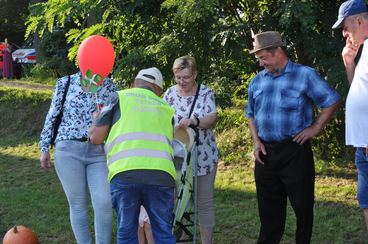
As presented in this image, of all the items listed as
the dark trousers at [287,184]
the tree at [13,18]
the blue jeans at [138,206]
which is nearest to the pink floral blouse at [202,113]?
the dark trousers at [287,184]

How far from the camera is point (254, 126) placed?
5.08 meters

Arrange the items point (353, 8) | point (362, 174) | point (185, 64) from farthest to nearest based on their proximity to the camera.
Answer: point (185, 64)
point (362, 174)
point (353, 8)

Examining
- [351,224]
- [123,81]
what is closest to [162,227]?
[351,224]

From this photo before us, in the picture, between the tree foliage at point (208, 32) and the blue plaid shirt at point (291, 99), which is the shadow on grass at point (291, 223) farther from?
the blue plaid shirt at point (291, 99)

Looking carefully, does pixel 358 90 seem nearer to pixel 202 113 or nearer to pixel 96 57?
pixel 202 113

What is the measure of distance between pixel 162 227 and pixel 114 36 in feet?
12.2

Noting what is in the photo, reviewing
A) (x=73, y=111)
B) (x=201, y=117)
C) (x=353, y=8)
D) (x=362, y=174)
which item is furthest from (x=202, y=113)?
(x=353, y=8)

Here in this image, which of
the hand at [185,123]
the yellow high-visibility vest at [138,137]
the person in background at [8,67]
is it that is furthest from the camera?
the person in background at [8,67]

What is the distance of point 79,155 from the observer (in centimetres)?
488

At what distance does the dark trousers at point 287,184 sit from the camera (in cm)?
476

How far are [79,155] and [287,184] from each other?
1724 mm

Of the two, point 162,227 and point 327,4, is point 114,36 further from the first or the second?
point 162,227

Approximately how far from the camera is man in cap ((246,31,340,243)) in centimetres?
469

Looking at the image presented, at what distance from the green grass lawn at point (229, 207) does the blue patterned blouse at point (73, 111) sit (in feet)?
5.24
